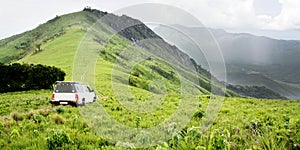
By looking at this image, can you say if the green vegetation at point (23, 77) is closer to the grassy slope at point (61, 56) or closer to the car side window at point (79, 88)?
the grassy slope at point (61, 56)

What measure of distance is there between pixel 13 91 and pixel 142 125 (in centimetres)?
3261

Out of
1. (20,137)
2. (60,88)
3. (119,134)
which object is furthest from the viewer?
(60,88)

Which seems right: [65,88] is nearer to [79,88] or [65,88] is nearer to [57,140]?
[79,88]

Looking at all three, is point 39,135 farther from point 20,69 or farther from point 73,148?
point 20,69

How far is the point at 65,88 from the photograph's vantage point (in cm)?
2461

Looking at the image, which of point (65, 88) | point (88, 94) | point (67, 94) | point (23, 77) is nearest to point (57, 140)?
point (67, 94)

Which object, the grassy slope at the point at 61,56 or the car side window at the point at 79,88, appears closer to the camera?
the car side window at the point at 79,88

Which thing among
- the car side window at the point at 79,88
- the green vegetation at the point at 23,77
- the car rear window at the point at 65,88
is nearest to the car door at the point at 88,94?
the car side window at the point at 79,88

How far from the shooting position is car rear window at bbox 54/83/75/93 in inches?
964

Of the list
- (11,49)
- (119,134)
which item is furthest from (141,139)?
(11,49)

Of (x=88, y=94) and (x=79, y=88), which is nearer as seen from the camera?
(x=79, y=88)

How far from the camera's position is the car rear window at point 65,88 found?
964 inches

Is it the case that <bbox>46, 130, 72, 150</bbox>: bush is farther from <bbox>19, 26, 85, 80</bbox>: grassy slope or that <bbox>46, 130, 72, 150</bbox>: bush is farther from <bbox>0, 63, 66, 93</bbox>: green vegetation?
<bbox>19, 26, 85, 80</bbox>: grassy slope

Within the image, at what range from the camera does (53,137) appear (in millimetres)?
9109
